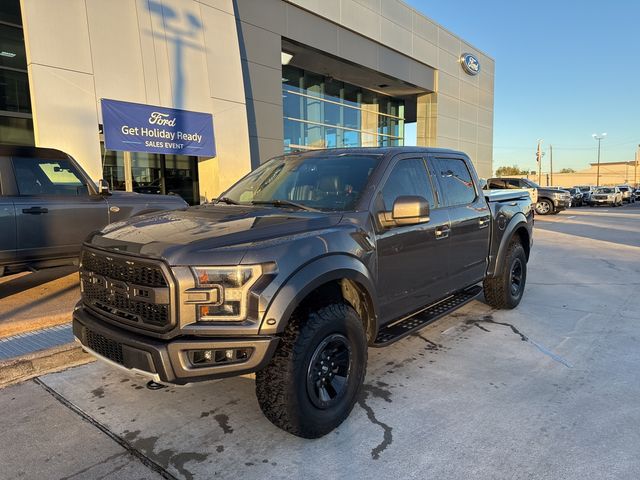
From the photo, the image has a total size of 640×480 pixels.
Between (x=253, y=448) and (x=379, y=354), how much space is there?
6.10 ft

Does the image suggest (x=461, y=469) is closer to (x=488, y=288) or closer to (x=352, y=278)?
(x=352, y=278)

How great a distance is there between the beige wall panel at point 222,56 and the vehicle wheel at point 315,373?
1206 centimetres

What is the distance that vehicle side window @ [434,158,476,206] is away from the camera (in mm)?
4559

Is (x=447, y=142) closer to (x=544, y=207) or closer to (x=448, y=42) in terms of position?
(x=448, y=42)

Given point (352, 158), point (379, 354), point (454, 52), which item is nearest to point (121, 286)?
point (352, 158)

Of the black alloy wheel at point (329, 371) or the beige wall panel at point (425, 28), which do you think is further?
the beige wall panel at point (425, 28)

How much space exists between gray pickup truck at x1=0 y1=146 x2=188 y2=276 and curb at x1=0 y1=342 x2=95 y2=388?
89.1 inches

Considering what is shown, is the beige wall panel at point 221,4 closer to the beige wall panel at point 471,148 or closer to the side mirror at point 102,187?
the side mirror at point 102,187

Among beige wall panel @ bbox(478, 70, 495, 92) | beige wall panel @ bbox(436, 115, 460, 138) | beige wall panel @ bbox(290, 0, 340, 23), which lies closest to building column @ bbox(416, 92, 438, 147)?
beige wall panel @ bbox(436, 115, 460, 138)

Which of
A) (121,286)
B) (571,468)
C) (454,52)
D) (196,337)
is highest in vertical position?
(454,52)

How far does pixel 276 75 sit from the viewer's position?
1620 cm

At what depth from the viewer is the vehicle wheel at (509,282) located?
221 inches

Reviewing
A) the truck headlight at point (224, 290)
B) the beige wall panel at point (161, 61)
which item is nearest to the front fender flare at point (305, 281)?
the truck headlight at point (224, 290)

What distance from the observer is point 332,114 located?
22406mm
